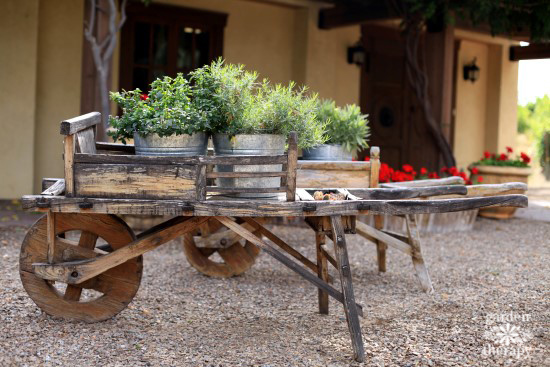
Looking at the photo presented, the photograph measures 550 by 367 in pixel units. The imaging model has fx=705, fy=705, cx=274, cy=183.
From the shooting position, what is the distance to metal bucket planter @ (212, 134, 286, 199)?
3199mm

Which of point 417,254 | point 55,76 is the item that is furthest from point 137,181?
point 55,76

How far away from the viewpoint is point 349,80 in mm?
A: 10484

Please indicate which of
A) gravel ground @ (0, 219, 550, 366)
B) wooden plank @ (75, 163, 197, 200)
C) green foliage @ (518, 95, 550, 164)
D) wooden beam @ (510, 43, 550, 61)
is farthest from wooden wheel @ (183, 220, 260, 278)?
green foliage @ (518, 95, 550, 164)

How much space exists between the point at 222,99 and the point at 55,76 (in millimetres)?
5485

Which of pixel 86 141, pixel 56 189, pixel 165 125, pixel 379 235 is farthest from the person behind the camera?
pixel 379 235

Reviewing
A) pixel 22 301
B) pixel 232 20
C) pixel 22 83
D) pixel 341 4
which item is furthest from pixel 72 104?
pixel 22 301

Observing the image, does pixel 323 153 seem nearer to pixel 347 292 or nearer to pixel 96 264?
pixel 347 292

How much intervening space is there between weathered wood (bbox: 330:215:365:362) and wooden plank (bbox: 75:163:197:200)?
70 cm

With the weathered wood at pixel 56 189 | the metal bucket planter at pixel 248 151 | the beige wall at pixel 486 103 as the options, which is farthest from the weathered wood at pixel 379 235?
the beige wall at pixel 486 103

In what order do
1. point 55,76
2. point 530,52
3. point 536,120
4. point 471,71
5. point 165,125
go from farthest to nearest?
point 536,120 → point 471,71 → point 530,52 → point 55,76 → point 165,125

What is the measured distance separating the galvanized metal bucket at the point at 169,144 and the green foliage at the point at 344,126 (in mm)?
1376

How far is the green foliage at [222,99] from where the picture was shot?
321cm

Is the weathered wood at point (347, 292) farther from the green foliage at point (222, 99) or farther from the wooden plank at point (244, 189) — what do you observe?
the green foliage at point (222, 99)

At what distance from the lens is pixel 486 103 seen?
41.5ft
